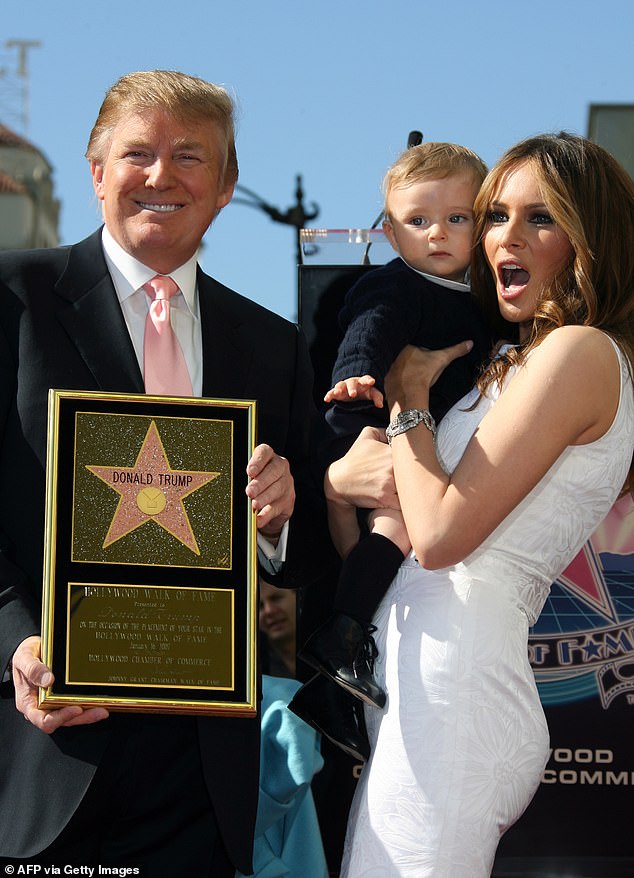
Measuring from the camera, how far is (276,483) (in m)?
2.77

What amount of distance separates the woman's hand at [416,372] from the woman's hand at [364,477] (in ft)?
0.41

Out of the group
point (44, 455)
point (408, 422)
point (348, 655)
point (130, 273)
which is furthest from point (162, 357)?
point (348, 655)

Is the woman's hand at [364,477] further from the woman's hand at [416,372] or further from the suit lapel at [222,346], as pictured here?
the suit lapel at [222,346]

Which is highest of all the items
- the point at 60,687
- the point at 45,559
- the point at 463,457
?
the point at 463,457

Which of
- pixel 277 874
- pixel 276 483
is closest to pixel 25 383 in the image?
pixel 276 483

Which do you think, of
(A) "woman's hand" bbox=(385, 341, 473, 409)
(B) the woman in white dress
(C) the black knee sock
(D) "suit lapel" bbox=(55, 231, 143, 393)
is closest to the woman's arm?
(B) the woman in white dress

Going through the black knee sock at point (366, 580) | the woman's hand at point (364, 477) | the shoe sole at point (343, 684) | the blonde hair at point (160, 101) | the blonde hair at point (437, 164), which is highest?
the blonde hair at point (160, 101)

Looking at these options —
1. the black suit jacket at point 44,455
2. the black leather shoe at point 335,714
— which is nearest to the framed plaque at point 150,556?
the black suit jacket at point 44,455

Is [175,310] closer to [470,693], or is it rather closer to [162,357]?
[162,357]

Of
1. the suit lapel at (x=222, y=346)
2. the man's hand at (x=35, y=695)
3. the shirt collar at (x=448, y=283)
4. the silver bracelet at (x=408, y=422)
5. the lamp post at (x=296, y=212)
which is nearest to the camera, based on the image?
the man's hand at (x=35, y=695)

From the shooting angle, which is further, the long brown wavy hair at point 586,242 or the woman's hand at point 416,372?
the woman's hand at point 416,372

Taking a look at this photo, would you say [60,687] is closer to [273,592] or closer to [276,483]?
[276,483]

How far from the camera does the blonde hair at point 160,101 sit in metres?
3.09

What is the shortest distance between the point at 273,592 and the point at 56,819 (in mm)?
3985
